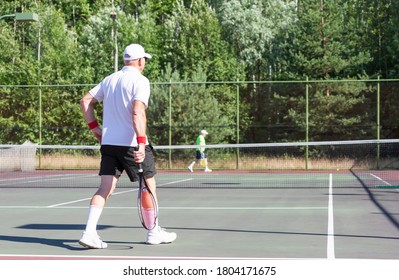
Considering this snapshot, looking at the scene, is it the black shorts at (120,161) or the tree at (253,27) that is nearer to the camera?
the black shorts at (120,161)

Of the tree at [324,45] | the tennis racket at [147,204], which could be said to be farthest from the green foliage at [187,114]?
the tennis racket at [147,204]

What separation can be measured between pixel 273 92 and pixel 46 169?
844cm

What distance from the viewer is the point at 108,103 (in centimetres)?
734

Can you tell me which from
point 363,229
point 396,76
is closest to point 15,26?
point 396,76

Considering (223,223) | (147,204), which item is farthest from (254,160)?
(147,204)

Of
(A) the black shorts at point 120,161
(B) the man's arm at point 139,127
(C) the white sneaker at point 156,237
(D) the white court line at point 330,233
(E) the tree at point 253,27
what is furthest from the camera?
(E) the tree at point 253,27

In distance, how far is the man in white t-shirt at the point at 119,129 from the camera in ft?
23.6

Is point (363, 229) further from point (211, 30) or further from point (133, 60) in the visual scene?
point (211, 30)

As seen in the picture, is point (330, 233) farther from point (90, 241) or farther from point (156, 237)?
point (90, 241)

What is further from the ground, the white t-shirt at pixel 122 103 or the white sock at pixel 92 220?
the white t-shirt at pixel 122 103

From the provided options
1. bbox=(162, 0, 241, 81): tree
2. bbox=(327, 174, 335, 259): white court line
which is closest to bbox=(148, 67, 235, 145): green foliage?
bbox=(327, 174, 335, 259): white court line

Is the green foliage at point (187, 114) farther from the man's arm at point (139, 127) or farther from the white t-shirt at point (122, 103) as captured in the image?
the man's arm at point (139, 127)
